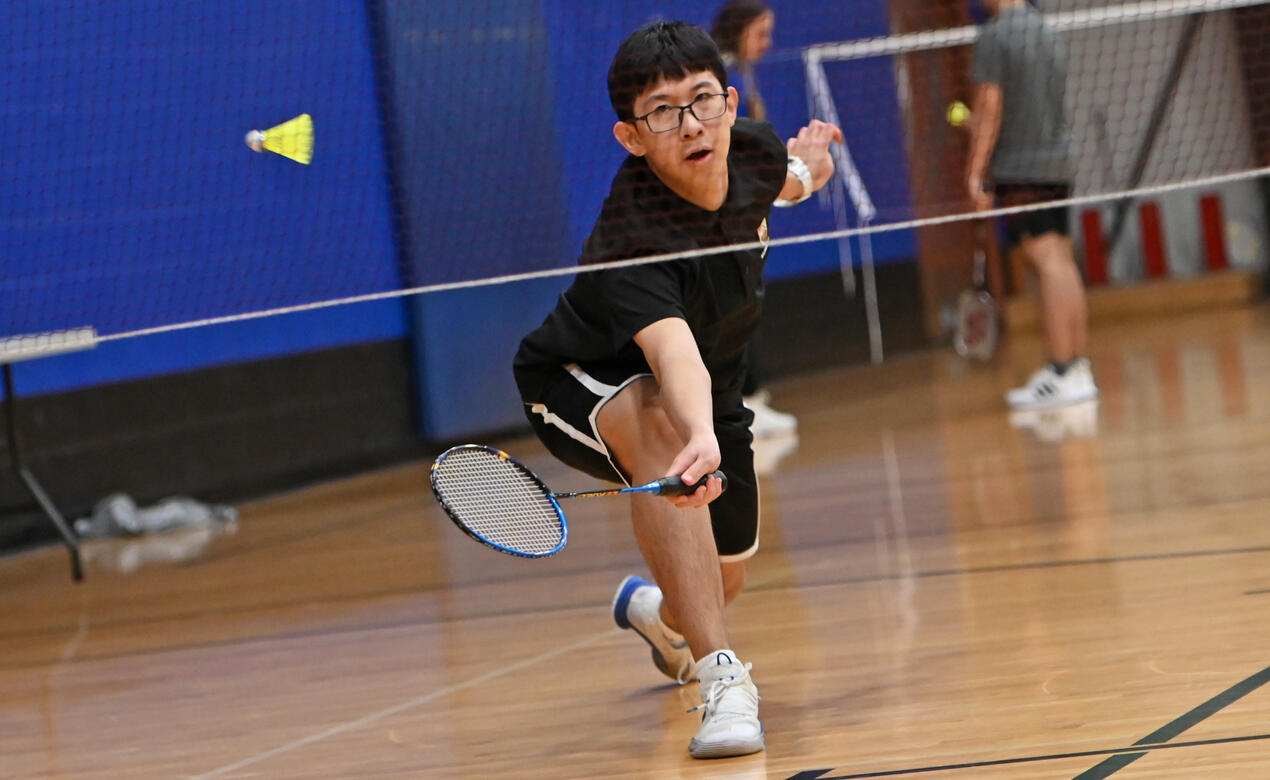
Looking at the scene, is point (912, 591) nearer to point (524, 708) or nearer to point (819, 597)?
point (819, 597)

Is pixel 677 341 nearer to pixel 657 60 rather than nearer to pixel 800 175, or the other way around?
pixel 657 60

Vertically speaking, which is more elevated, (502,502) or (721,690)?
(502,502)

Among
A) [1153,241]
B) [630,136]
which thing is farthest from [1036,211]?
[1153,241]

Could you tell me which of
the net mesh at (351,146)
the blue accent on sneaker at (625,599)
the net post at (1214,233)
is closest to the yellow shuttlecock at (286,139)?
the net mesh at (351,146)

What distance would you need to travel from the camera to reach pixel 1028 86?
279 inches

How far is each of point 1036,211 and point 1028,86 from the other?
0.52 m

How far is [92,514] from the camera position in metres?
6.51

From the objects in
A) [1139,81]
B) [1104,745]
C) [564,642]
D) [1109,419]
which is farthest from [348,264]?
[1139,81]

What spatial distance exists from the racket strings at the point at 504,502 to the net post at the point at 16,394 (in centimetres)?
214

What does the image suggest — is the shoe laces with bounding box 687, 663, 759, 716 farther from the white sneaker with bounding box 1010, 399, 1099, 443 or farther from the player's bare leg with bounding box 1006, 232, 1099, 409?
the player's bare leg with bounding box 1006, 232, 1099, 409

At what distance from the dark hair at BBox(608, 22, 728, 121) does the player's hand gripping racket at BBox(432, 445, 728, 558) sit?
0.66 metres

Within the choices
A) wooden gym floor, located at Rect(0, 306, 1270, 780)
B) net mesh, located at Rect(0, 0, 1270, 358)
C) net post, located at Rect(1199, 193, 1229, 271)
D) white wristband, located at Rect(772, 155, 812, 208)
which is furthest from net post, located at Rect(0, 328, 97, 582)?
net post, located at Rect(1199, 193, 1229, 271)

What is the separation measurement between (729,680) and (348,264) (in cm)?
451

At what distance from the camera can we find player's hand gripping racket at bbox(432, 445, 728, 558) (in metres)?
2.75
